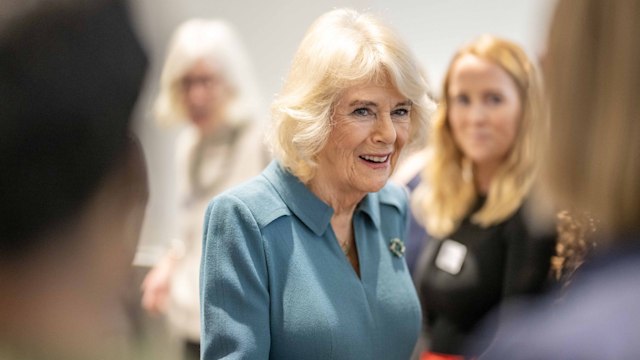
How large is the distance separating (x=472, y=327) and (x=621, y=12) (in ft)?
6.24

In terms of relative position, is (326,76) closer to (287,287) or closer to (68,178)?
(287,287)

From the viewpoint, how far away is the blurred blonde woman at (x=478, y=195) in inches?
95.7

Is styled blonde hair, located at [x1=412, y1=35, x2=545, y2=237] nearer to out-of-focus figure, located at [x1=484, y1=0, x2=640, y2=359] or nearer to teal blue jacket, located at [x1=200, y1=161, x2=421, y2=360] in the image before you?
teal blue jacket, located at [x1=200, y1=161, x2=421, y2=360]

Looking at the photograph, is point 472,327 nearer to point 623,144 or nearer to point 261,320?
point 261,320

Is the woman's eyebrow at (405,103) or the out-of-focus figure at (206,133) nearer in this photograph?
the woman's eyebrow at (405,103)

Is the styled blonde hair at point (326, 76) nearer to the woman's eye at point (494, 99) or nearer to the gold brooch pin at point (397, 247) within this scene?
the gold brooch pin at point (397, 247)

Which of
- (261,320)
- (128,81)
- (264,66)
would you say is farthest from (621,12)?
(264,66)

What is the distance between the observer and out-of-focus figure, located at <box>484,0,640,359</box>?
609 millimetres

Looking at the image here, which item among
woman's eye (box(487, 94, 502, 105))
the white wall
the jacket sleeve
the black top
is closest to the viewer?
the jacket sleeve

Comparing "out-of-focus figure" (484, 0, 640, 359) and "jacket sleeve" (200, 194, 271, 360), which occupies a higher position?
"out-of-focus figure" (484, 0, 640, 359)

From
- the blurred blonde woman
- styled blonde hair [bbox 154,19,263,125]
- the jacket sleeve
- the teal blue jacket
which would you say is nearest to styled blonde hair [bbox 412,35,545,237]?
the blurred blonde woman

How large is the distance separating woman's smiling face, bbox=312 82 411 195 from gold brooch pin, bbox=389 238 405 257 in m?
0.19

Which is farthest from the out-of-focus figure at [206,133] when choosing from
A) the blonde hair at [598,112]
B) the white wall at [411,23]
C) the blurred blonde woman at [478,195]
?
the blonde hair at [598,112]

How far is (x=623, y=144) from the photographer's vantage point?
0.63 meters
